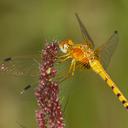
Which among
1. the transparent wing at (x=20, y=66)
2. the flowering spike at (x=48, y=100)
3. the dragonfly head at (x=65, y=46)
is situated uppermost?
the dragonfly head at (x=65, y=46)

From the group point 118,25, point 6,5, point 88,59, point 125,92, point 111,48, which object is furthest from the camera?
point 6,5

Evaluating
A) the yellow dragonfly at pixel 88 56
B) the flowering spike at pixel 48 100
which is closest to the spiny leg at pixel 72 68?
the yellow dragonfly at pixel 88 56

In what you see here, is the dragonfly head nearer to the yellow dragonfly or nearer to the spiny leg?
the yellow dragonfly

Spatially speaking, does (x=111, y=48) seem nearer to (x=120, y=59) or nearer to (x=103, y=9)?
(x=120, y=59)

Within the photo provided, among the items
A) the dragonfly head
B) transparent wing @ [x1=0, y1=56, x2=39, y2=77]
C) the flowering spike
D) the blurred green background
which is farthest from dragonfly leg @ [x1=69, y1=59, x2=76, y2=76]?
the blurred green background

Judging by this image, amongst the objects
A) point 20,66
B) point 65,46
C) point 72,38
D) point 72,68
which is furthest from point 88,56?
point 72,38

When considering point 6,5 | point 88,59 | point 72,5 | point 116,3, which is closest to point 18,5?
point 6,5

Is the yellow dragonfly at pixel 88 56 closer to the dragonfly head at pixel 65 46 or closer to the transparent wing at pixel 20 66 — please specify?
the dragonfly head at pixel 65 46
